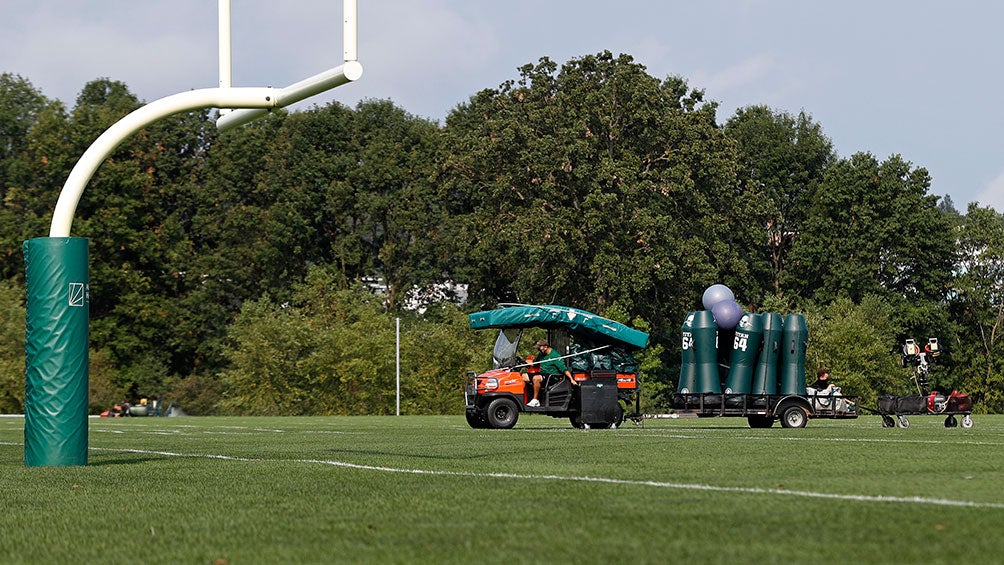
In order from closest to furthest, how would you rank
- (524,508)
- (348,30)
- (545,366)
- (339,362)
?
(524,508) → (348,30) → (545,366) → (339,362)

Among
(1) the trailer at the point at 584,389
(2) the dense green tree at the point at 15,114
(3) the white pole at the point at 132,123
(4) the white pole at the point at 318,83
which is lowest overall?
(1) the trailer at the point at 584,389

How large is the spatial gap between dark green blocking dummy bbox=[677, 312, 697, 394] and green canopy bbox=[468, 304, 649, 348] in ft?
5.37

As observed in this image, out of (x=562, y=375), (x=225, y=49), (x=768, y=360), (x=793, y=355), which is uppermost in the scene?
(x=225, y=49)

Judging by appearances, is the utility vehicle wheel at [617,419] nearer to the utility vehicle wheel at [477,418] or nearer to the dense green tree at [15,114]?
the utility vehicle wheel at [477,418]

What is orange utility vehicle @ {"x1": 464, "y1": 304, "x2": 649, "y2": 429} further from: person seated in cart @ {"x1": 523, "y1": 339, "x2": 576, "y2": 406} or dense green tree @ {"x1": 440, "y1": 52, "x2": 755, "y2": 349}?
dense green tree @ {"x1": 440, "y1": 52, "x2": 755, "y2": 349}

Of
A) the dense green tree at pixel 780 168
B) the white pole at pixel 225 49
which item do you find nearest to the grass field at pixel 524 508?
the white pole at pixel 225 49

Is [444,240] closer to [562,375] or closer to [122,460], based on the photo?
[562,375]

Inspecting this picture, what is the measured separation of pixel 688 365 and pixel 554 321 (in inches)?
123

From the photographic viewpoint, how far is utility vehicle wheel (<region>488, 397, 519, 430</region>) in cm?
2705

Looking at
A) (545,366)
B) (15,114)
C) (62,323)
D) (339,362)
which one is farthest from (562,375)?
(15,114)

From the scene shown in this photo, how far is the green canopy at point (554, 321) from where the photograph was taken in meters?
27.6

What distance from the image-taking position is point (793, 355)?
93.2ft

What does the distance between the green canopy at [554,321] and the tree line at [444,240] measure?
25997mm

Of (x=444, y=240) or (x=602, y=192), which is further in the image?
(x=444, y=240)
